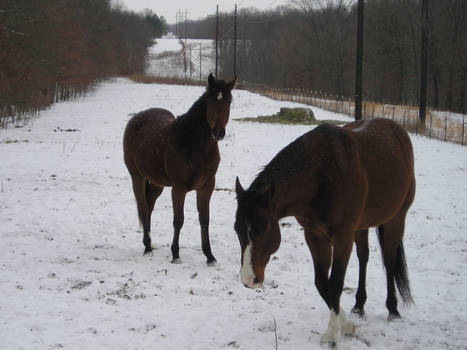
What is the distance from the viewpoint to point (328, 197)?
3141 mm

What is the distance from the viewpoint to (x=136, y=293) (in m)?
4.22

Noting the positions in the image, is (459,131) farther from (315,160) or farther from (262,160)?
(315,160)

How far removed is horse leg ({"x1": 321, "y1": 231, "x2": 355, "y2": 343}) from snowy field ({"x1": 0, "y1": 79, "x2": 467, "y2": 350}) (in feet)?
0.45

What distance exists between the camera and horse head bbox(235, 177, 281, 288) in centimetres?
280

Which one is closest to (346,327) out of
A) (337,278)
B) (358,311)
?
(337,278)

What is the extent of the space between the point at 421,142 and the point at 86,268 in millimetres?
13483

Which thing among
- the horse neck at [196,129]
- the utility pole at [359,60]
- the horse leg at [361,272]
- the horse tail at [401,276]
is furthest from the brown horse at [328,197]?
the utility pole at [359,60]

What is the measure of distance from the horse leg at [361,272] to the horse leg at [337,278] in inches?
23.8

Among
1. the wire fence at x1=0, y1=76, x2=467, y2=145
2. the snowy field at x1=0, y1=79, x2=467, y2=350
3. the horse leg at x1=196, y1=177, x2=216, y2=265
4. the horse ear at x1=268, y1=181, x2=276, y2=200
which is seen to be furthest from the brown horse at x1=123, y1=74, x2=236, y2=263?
the wire fence at x1=0, y1=76, x2=467, y2=145

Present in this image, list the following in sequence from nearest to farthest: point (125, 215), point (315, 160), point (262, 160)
Answer: point (315, 160), point (125, 215), point (262, 160)

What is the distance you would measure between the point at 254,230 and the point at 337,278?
0.95m

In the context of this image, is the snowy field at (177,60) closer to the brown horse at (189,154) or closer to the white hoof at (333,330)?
the brown horse at (189,154)

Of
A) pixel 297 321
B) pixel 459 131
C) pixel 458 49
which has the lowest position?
pixel 297 321

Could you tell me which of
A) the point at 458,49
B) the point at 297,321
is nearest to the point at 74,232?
the point at 297,321
